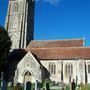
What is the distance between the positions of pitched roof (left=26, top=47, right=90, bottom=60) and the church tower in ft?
30.1

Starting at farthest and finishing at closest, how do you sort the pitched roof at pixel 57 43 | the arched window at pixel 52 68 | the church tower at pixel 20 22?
the church tower at pixel 20 22, the pitched roof at pixel 57 43, the arched window at pixel 52 68

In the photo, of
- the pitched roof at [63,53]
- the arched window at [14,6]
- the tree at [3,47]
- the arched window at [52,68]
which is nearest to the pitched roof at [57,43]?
the pitched roof at [63,53]

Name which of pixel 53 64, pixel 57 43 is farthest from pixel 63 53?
pixel 57 43

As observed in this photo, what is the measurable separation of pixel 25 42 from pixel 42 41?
3622mm

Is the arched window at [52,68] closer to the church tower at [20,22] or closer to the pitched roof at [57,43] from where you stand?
the pitched roof at [57,43]

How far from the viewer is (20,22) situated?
171 ft

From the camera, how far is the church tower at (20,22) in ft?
166

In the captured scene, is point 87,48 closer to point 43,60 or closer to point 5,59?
point 43,60

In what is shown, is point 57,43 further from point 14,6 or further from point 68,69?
point 14,6

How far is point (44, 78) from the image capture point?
124 feet

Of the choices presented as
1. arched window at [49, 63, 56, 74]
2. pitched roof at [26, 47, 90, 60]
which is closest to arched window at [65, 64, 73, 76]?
pitched roof at [26, 47, 90, 60]

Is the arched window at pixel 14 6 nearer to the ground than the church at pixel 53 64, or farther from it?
farther from it

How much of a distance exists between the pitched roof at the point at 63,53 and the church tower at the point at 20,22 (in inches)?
361

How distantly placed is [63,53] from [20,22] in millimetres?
15942
